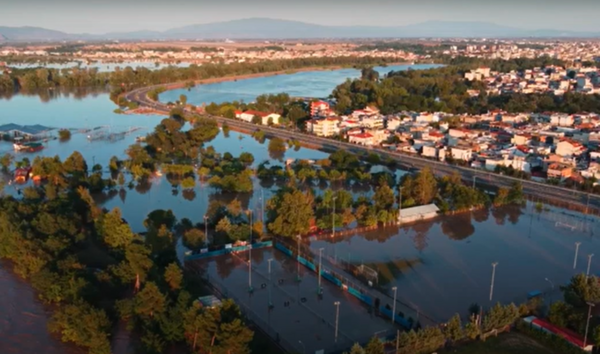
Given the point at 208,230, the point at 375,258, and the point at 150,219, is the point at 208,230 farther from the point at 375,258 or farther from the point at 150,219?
the point at 375,258

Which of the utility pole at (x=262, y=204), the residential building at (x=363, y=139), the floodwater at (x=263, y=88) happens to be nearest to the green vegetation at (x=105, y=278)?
the utility pole at (x=262, y=204)

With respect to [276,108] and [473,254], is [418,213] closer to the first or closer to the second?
[473,254]

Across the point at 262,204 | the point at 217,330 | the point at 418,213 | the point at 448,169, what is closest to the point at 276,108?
the point at 448,169

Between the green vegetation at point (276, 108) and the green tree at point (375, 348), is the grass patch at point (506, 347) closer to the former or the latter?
the green tree at point (375, 348)

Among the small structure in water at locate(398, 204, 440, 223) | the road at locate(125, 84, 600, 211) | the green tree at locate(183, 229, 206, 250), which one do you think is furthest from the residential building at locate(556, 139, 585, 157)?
the green tree at locate(183, 229, 206, 250)

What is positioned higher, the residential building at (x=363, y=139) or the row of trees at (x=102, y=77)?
the row of trees at (x=102, y=77)

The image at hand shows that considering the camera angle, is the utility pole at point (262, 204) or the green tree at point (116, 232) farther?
the utility pole at point (262, 204)

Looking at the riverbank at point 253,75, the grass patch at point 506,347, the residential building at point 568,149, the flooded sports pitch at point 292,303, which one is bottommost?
the flooded sports pitch at point 292,303

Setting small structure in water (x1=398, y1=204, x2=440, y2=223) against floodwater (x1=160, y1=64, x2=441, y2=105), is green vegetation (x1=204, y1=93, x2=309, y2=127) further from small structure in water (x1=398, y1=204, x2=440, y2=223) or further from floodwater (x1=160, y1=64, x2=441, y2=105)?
small structure in water (x1=398, y1=204, x2=440, y2=223)

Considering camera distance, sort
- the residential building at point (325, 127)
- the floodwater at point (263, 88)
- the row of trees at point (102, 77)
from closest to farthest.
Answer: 1. the residential building at point (325, 127)
2. the floodwater at point (263, 88)
3. the row of trees at point (102, 77)
